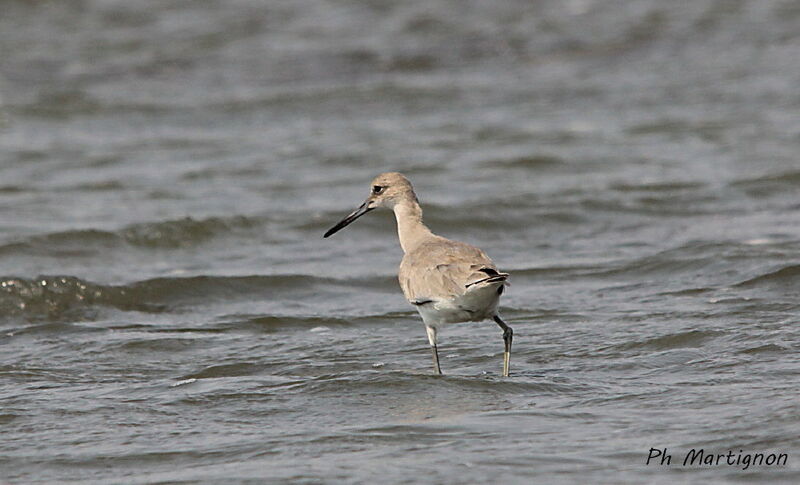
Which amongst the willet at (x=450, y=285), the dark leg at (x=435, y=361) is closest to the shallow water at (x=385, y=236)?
the dark leg at (x=435, y=361)

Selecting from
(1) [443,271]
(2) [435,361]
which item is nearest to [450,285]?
(1) [443,271]

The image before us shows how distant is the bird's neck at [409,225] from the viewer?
22.7ft

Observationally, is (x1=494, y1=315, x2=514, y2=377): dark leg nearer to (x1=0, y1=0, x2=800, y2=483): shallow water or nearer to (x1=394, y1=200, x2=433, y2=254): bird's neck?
(x1=0, y1=0, x2=800, y2=483): shallow water

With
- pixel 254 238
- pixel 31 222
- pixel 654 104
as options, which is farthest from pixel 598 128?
pixel 31 222

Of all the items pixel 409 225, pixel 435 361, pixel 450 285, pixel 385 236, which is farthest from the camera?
pixel 385 236

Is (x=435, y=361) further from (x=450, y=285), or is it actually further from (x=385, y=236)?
(x=385, y=236)

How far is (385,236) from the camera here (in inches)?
398

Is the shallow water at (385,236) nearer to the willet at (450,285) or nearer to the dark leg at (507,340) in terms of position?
the dark leg at (507,340)

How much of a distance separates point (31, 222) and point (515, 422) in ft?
20.3

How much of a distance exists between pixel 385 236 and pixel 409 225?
10.1 ft

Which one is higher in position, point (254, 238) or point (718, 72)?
point (718, 72)

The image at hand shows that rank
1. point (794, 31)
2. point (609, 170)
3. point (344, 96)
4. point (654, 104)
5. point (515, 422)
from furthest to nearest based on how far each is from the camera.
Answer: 1. point (794, 31)
2. point (344, 96)
3. point (654, 104)
4. point (609, 170)
5. point (515, 422)

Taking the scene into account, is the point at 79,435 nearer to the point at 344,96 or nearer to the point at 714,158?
the point at 714,158

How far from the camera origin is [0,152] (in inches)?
515
